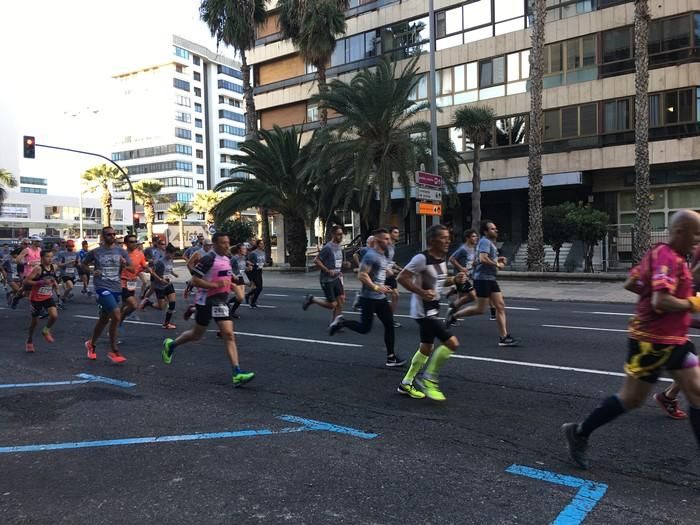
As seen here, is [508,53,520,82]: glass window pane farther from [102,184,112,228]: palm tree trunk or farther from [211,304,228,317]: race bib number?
[102,184,112,228]: palm tree trunk

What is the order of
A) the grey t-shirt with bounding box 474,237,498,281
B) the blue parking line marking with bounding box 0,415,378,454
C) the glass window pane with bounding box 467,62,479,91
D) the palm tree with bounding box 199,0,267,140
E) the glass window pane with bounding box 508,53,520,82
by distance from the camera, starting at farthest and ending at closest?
1. the palm tree with bounding box 199,0,267,140
2. the glass window pane with bounding box 467,62,479,91
3. the glass window pane with bounding box 508,53,520,82
4. the grey t-shirt with bounding box 474,237,498,281
5. the blue parking line marking with bounding box 0,415,378,454

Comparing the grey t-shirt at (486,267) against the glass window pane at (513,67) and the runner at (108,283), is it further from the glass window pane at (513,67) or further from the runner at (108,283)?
the glass window pane at (513,67)

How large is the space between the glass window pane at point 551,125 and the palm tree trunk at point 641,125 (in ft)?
23.9

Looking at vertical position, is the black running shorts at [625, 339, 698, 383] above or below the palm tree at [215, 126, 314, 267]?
below

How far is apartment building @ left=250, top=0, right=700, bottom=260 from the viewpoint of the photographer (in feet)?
78.6

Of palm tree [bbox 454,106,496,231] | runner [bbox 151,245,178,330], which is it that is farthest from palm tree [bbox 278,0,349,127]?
runner [bbox 151,245,178,330]

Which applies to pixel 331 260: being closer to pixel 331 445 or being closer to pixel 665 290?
pixel 331 445

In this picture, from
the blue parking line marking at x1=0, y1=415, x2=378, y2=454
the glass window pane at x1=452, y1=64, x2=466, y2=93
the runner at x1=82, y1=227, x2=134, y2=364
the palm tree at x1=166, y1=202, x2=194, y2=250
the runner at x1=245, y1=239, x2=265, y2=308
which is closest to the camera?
the blue parking line marking at x1=0, y1=415, x2=378, y2=454

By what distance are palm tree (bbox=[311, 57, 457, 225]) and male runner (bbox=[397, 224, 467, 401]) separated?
16.7 m

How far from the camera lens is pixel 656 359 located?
11.6ft

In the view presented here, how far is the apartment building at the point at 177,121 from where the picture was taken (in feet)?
295

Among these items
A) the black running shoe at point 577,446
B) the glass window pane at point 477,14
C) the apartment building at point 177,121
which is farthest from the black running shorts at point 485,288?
the apartment building at point 177,121

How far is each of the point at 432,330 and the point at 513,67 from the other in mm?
25594

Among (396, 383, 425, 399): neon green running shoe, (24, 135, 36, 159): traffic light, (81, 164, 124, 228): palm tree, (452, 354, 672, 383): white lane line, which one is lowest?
(452, 354, 672, 383): white lane line
